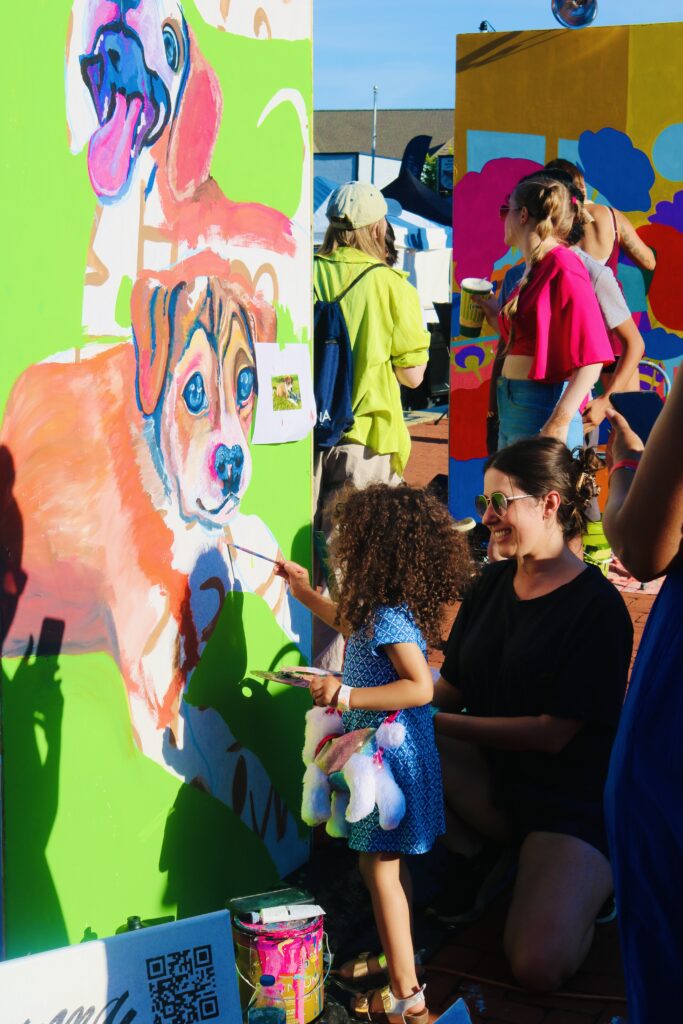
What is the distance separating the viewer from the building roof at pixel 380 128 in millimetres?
58156

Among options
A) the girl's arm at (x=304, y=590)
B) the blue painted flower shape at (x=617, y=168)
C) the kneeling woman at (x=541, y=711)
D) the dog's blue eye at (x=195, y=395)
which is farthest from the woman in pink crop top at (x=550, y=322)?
the blue painted flower shape at (x=617, y=168)

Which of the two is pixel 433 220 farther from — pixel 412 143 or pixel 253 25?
pixel 253 25

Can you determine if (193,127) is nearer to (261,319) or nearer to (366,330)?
(261,319)

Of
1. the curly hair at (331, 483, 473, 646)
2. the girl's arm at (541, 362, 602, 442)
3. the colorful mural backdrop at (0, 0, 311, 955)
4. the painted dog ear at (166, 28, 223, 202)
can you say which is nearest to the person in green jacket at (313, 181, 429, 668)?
the girl's arm at (541, 362, 602, 442)

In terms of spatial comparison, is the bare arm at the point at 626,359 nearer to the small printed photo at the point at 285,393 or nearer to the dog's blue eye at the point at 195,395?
the small printed photo at the point at 285,393

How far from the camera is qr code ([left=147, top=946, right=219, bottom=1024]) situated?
2.03 m

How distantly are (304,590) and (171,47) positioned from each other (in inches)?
54.6

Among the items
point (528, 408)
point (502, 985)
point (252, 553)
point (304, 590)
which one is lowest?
point (502, 985)

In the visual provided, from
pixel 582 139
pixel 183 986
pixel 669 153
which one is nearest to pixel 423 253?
pixel 582 139

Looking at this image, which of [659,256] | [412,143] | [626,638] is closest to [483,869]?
[626,638]

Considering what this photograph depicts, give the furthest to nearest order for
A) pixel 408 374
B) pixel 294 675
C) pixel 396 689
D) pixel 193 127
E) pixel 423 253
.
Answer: pixel 423 253, pixel 408 374, pixel 294 675, pixel 396 689, pixel 193 127

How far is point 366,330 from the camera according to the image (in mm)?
4402

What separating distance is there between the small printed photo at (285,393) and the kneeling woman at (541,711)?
1.85ft

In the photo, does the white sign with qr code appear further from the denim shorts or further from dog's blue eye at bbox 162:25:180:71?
the denim shorts
